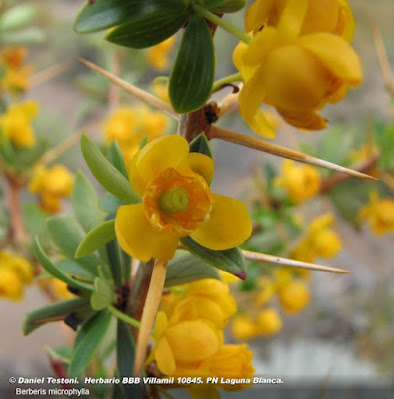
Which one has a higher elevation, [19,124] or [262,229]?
[19,124]

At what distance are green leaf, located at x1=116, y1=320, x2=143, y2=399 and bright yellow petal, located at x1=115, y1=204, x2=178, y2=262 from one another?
11 centimetres

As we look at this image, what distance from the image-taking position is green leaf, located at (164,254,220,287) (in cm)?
31

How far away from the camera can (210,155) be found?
0.25 m

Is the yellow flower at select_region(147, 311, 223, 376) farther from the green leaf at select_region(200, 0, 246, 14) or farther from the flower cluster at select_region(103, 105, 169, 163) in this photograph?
the flower cluster at select_region(103, 105, 169, 163)

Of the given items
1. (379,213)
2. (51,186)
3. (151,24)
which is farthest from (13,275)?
(379,213)

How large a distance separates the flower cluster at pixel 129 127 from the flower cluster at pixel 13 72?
8.7 inches

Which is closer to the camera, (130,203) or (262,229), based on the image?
(130,203)

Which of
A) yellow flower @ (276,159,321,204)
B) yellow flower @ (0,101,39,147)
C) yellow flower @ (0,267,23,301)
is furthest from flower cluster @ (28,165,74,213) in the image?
yellow flower @ (276,159,321,204)

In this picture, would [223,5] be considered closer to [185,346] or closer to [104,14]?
[104,14]

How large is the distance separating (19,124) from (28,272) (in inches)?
9.7

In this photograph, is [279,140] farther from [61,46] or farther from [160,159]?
[160,159]

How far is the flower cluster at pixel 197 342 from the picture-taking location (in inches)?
10.6

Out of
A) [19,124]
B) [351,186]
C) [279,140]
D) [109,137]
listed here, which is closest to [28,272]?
[19,124]

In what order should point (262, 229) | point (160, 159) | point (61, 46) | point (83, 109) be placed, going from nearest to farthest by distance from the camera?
1. point (160, 159)
2. point (262, 229)
3. point (83, 109)
4. point (61, 46)
